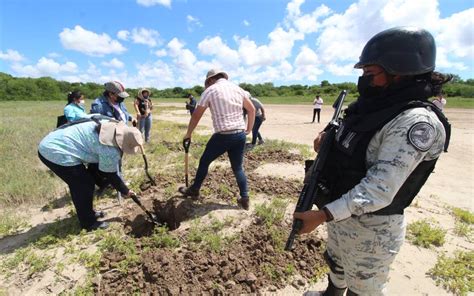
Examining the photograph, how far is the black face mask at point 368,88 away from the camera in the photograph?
168 centimetres

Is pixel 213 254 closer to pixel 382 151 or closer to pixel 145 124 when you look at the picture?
pixel 382 151

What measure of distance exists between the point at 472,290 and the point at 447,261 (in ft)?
1.30

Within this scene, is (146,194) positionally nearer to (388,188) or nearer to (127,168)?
(127,168)

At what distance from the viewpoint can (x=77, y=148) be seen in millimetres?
3459

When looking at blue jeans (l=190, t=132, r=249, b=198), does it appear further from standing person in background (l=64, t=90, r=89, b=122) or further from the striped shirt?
standing person in background (l=64, t=90, r=89, b=122)

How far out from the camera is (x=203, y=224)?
3.82 meters

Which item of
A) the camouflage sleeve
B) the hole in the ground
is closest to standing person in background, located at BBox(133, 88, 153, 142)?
the hole in the ground

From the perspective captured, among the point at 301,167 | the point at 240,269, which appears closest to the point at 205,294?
the point at 240,269

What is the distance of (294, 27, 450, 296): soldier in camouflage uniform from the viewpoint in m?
1.45

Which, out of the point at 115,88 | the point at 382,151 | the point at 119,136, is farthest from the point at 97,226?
the point at 382,151

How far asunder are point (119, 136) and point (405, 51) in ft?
9.60

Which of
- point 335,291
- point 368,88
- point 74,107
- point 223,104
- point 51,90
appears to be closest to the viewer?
point 368,88

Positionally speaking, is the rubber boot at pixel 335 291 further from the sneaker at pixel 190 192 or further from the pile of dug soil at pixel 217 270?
the sneaker at pixel 190 192

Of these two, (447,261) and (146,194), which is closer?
(447,261)
